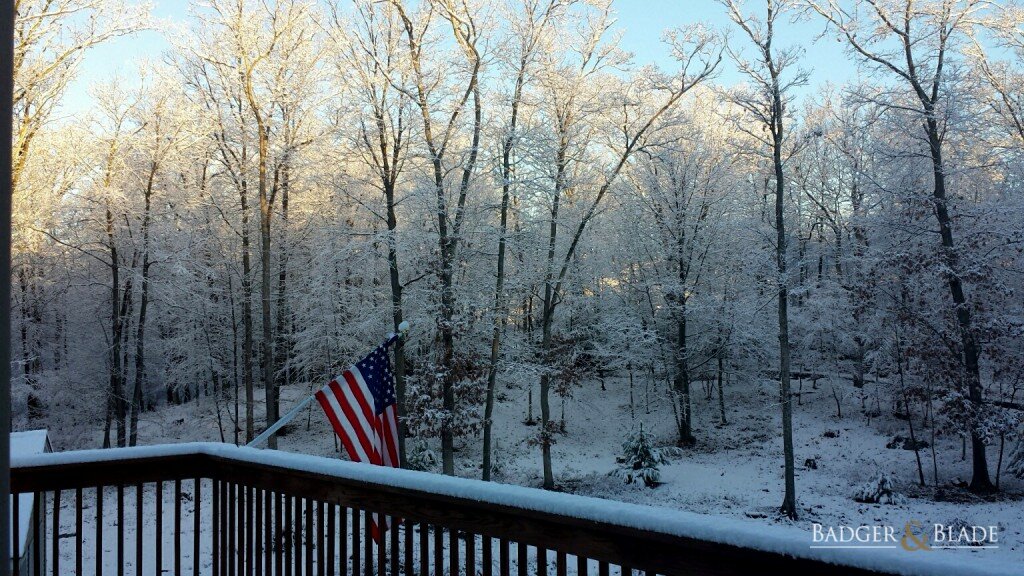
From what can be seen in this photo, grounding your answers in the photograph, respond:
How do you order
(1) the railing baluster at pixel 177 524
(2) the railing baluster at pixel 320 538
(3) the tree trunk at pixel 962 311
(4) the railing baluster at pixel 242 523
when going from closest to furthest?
(2) the railing baluster at pixel 320 538
(1) the railing baluster at pixel 177 524
(4) the railing baluster at pixel 242 523
(3) the tree trunk at pixel 962 311

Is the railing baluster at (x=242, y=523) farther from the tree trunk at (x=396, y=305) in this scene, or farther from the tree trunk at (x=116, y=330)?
the tree trunk at (x=116, y=330)

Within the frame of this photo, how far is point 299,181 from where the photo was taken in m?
19.2

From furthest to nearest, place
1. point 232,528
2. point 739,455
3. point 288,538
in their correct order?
point 739,455 < point 232,528 < point 288,538

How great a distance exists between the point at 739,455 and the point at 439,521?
59.0ft

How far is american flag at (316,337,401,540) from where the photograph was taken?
4.25m

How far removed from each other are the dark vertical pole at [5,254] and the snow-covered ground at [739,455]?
32.4 feet

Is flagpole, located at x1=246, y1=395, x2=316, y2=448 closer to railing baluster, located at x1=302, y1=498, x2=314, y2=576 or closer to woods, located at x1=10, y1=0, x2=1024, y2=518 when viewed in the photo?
railing baluster, located at x1=302, y1=498, x2=314, y2=576

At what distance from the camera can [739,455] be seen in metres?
18.2

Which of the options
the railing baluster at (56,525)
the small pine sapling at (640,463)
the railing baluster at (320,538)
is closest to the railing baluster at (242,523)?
the railing baluster at (320,538)

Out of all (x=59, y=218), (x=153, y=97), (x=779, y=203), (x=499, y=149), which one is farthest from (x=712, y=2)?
(x=59, y=218)

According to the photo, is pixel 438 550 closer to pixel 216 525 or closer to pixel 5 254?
pixel 216 525

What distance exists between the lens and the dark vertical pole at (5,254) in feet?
5.12

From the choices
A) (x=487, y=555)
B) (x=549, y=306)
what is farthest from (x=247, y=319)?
(x=487, y=555)

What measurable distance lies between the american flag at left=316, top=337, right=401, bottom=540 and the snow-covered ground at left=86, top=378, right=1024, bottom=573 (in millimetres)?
7392
